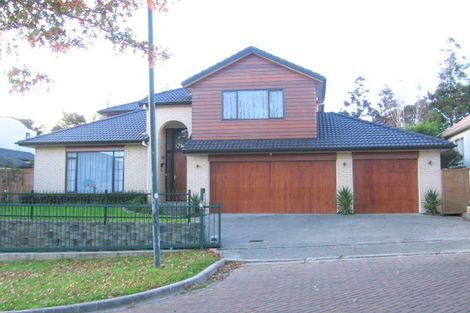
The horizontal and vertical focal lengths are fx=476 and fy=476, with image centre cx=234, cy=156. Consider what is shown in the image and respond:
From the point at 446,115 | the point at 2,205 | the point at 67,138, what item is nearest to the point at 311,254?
the point at 2,205

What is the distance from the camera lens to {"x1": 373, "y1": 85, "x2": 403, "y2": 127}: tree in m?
52.1

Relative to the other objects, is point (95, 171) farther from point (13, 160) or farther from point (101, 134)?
point (13, 160)

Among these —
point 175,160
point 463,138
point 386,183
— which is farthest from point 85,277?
point 463,138

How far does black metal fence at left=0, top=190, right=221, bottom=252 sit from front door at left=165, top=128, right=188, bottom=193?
10592 millimetres

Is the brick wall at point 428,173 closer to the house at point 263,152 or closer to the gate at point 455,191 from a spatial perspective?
the house at point 263,152

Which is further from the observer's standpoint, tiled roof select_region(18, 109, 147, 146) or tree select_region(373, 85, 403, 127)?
tree select_region(373, 85, 403, 127)

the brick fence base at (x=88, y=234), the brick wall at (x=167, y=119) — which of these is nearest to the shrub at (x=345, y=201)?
the brick wall at (x=167, y=119)

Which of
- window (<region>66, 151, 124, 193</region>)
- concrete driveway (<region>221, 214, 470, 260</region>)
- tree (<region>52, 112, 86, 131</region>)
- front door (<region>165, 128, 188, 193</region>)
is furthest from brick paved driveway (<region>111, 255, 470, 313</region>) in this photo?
tree (<region>52, 112, 86, 131</region>)

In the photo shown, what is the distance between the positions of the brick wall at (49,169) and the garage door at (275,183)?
7460mm

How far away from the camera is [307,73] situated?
20.1m

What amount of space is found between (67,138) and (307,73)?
11.5 metres

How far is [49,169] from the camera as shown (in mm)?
22391

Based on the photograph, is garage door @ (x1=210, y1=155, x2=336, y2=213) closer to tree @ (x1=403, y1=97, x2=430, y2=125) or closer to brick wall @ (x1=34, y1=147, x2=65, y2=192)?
brick wall @ (x1=34, y1=147, x2=65, y2=192)

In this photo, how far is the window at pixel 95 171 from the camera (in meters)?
22.0
